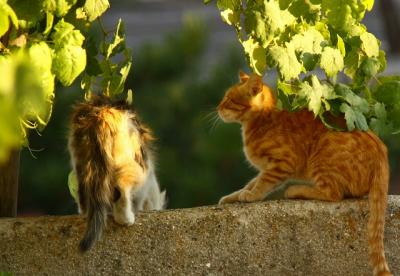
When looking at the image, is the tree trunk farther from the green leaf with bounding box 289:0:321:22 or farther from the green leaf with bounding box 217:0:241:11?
the green leaf with bounding box 289:0:321:22

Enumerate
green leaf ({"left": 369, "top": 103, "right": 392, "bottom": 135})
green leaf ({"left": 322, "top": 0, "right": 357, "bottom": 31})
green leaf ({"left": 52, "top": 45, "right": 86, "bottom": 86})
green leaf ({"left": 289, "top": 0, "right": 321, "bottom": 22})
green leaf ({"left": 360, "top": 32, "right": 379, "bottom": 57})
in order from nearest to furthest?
1. green leaf ({"left": 52, "top": 45, "right": 86, "bottom": 86})
2. green leaf ({"left": 322, "top": 0, "right": 357, "bottom": 31})
3. green leaf ({"left": 289, "top": 0, "right": 321, "bottom": 22})
4. green leaf ({"left": 360, "top": 32, "right": 379, "bottom": 57})
5. green leaf ({"left": 369, "top": 103, "right": 392, "bottom": 135})

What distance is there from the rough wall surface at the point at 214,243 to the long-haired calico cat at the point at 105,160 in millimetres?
125

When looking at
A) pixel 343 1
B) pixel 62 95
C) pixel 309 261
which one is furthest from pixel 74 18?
pixel 62 95

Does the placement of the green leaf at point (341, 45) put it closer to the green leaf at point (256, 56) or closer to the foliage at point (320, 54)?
the foliage at point (320, 54)

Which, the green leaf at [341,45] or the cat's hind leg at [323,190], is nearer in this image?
the green leaf at [341,45]

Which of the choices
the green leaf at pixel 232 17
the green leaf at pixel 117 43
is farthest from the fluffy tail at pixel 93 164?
the green leaf at pixel 232 17

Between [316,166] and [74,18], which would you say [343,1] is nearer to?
[316,166]

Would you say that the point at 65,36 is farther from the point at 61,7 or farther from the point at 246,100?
the point at 246,100

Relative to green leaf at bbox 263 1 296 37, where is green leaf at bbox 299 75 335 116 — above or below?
below

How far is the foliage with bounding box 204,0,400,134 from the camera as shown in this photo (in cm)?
261

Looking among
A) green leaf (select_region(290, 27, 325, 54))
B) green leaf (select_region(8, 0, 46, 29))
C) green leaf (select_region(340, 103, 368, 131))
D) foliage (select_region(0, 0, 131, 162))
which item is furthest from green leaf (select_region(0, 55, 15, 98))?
green leaf (select_region(340, 103, 368, 131))

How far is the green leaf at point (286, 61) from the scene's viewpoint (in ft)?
8.51

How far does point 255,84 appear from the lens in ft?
10.7

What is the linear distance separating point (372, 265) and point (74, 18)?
1.43 m
